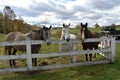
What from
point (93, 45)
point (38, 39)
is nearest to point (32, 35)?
point (38, 39)

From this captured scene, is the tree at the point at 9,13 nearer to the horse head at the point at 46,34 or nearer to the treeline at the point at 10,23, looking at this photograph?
the treeline at the point at 10,23

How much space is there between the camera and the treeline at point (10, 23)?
48.0 metres

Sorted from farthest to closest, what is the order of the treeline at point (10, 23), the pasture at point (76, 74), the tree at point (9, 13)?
1. the tree at point (9, 13)
2. the treeline at point (10, 23)
3. the pasture at point (76, 74)

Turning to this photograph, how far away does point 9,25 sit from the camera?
5259 cm

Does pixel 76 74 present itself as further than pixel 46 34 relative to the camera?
No

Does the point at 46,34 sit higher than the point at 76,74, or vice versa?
the point at 46,34

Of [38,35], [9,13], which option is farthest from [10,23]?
[38,35]

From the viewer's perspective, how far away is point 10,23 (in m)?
51.9

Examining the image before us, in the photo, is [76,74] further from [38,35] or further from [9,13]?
[9,13]

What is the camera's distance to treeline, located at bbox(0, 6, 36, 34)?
157ft

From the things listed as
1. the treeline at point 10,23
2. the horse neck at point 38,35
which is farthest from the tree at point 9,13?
the horse neck at point 38,35

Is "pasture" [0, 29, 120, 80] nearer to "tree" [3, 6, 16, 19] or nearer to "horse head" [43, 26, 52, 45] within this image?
"horse head" [43, 26, 52, 45]

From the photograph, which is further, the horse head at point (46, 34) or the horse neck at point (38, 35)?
the horse neck at point (38, 35)

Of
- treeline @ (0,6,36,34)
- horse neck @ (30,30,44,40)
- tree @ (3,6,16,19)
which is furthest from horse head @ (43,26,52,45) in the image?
tree @ (3,6,16,19)
